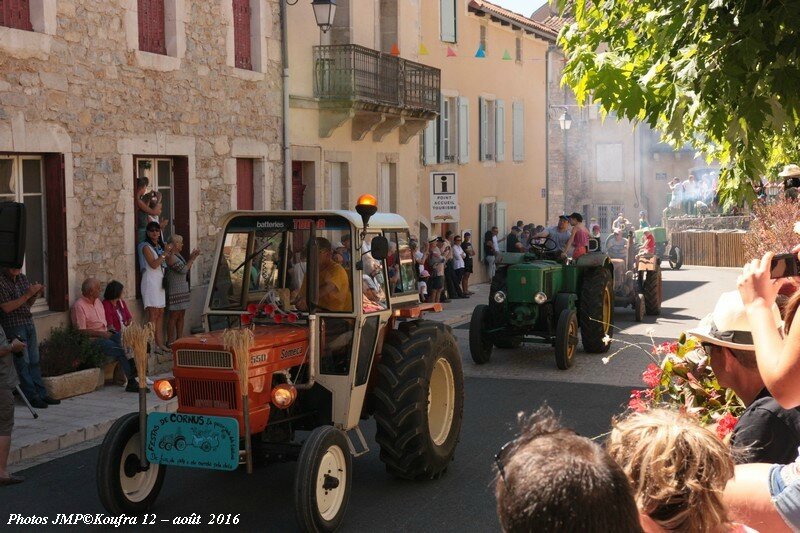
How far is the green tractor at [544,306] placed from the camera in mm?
13953

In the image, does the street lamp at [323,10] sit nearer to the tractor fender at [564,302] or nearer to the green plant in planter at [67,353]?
the tractor fender at [564,302]

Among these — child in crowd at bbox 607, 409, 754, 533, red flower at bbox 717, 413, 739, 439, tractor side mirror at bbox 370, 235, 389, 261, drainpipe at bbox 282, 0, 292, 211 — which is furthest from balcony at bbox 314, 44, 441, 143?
child in crowd at bbox 607, 409, 754, 533

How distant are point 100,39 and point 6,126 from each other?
222 cm

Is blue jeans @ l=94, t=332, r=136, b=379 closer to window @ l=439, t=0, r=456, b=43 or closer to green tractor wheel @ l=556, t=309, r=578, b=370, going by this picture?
green tractor wheel @ l=556, t=309, r=578, b=370

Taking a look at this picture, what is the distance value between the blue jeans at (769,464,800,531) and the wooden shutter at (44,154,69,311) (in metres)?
11.1

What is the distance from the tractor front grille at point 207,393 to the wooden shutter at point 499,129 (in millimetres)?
24698

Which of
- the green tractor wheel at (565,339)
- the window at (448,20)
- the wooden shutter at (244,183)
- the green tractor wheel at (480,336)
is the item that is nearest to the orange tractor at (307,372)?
the green tractor wheel at (565,339)

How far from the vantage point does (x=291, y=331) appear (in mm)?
7379

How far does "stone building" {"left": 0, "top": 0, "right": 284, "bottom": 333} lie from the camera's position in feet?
40.8

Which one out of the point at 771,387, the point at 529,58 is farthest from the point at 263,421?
the point at 529,58

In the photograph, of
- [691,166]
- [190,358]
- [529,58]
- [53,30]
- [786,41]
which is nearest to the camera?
[786,41]

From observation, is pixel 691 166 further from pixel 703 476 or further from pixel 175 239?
pixel 703 476

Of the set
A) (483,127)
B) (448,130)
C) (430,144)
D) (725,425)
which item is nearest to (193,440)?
(725,425)

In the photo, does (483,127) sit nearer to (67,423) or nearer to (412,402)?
(67,423)
